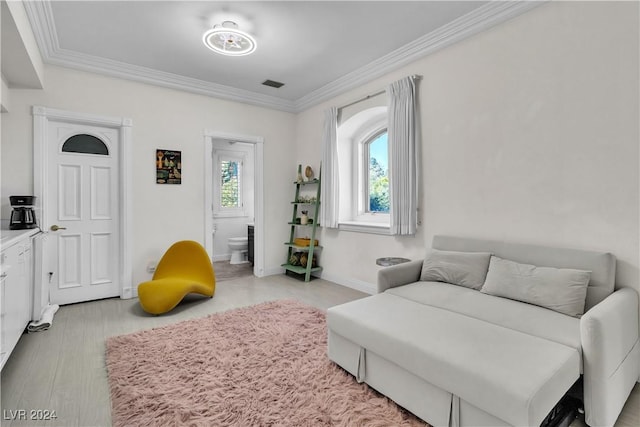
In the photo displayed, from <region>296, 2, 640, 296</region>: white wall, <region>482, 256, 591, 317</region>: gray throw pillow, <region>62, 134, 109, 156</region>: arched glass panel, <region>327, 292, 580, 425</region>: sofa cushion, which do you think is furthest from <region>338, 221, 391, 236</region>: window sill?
<region>62, 134, 109, 156</region>: arched glass panel

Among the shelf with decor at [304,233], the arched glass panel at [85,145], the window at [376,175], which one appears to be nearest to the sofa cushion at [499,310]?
the window at [376,175]

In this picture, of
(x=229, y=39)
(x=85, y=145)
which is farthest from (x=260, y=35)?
(x=85, y=145)

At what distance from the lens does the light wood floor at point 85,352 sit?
180 cm

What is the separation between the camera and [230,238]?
21.2ft

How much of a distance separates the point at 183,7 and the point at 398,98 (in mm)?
Result: 2184

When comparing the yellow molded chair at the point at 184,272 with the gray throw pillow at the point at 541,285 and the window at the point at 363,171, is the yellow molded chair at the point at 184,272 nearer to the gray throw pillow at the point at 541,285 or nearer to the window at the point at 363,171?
the window at the point at 363,171

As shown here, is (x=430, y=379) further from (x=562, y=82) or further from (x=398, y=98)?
(x=398, y=98)

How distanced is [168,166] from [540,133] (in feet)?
13.0

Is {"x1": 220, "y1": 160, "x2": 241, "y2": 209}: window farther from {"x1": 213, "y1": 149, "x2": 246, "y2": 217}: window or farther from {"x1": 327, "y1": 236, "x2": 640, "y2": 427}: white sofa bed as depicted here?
{"x1": 327, "y1": 236, "x2": 640, "y2": 427}: white sofa bed

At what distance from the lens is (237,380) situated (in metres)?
2.07

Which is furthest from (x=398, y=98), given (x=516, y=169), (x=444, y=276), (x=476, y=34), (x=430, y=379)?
(x=430, y=379)

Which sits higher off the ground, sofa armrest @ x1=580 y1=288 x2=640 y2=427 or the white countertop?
the white countertop

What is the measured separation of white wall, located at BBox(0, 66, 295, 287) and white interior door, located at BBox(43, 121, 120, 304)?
22 cm

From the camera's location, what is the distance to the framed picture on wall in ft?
13.3
